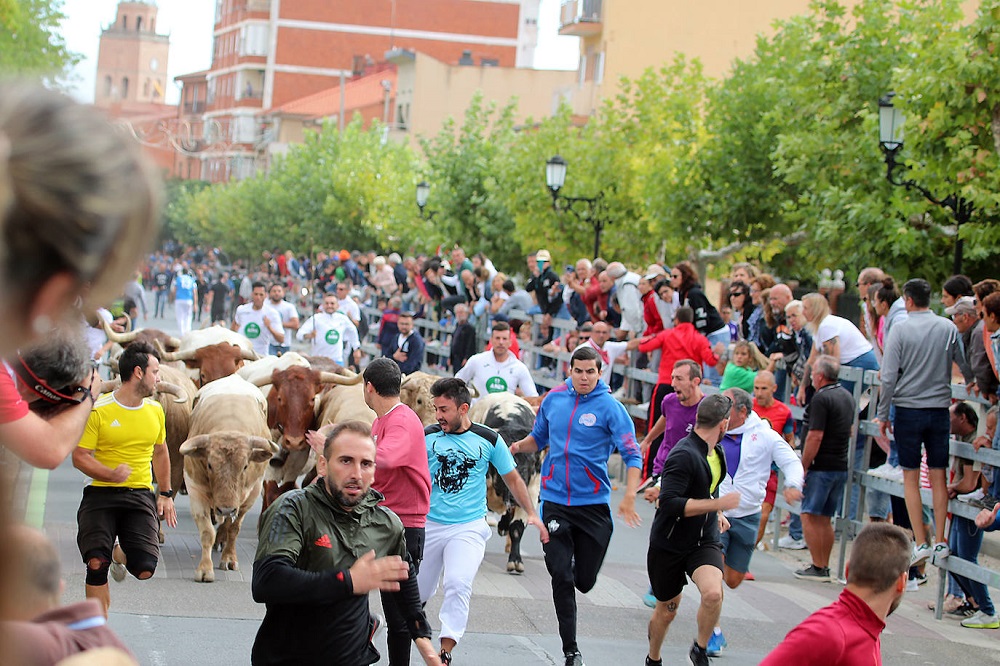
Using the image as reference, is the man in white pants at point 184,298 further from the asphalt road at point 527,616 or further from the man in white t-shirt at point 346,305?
the asphalt road at point 527,616

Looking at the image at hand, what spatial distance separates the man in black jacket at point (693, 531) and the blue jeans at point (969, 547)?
312 cm

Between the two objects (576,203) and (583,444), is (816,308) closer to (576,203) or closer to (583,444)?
(583,444)

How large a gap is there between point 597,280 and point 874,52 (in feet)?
25.3

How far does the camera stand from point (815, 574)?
1339 centimetres

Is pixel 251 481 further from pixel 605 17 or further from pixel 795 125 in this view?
pixel 605 17

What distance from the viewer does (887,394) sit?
12.5m

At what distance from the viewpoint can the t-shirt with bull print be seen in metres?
9.22

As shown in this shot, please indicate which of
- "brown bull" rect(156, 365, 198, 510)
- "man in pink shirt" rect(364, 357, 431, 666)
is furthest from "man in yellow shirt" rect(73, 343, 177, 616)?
"brown bull" rect(156, 365, 198, 510)

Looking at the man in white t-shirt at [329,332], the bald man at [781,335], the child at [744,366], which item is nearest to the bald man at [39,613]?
the child at [744,366]

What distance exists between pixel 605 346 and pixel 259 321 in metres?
5.62

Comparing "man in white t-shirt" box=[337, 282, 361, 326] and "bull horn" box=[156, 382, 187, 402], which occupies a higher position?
"man in white t-shirt" box=[337, 282, 361, 326]

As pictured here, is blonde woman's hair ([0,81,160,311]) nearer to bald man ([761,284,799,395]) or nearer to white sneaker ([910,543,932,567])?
white sneaker ([910,543,932,567])

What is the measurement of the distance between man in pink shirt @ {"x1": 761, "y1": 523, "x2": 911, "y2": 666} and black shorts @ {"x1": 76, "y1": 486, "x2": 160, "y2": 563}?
4.79 m

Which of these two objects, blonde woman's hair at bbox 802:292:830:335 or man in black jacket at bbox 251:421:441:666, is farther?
blonde woman's hair at bbox 802:292:830:335
